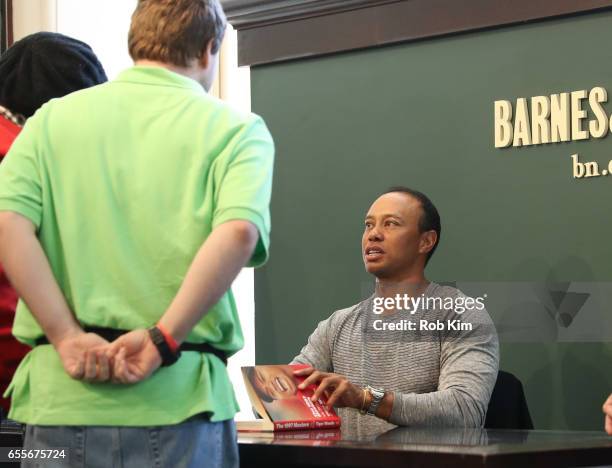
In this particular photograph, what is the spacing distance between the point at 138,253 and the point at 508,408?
1.95m

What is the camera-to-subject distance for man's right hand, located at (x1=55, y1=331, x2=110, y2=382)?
1550 mm

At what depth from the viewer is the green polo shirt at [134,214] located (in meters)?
1.59

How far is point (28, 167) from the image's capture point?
1668 mm

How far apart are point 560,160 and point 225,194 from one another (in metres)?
2.22

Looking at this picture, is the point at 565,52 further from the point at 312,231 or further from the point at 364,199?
the point at 312,231

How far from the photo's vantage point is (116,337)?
160cm

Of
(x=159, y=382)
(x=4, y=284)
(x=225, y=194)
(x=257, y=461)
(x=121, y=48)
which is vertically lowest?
(x=257, y=461)

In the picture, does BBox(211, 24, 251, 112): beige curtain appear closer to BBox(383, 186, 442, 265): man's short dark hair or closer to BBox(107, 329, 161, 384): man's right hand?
BBox(383, 186, 442, 265): man's short dark hair

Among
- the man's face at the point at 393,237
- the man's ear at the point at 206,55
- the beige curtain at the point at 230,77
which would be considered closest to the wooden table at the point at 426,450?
the man's ear at the point at 206,55

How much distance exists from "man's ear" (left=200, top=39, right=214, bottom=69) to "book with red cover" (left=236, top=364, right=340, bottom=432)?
976 mm

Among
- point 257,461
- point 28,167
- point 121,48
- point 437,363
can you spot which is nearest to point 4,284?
point 28,167

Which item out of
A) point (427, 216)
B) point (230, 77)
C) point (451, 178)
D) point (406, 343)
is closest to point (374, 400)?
point (406, 343)

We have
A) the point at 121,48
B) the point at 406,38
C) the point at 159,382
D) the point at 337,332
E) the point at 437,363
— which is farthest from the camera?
the point at 121,48

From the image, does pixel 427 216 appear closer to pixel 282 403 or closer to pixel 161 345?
pixel 282 403
